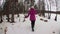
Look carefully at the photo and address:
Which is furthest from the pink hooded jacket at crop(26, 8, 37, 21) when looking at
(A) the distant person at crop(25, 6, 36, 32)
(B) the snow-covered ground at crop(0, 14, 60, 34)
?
(B) the snow-covered ground at crop(0, 14, 60, 34)

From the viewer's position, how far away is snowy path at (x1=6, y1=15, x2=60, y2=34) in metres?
3.11

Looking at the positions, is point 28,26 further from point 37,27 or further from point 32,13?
point 32,13

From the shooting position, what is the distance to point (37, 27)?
11.0 ft

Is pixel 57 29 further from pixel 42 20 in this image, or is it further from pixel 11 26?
pixel 11 26

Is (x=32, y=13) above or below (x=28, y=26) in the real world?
above

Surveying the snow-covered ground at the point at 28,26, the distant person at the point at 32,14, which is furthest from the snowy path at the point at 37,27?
the distant person at the point at 32,14

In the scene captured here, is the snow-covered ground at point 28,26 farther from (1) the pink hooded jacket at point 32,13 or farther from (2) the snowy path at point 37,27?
(1) the pink hooded jacket at point 32,13

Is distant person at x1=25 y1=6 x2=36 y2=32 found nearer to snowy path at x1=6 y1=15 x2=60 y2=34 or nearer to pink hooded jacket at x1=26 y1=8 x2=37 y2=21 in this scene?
pink hooded jacket at x1=26 y1=8 x2=37 y2=21

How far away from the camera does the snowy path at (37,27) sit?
311 centimetres

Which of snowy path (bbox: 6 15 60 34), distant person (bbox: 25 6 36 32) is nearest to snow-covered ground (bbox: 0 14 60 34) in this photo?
snowy path (bbox: 6 15 60 34)

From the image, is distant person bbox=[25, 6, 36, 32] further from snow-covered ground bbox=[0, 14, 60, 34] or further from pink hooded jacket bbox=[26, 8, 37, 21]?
snow-covered ground bbox=[0, 14, 60, 34]

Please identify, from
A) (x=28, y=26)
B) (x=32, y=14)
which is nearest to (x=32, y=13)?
(x=32, y=14)

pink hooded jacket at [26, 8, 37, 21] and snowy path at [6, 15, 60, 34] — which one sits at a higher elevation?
pink hooded jacket at [26, 8, 37, 21]

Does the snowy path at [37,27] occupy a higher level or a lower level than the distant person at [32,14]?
lower
